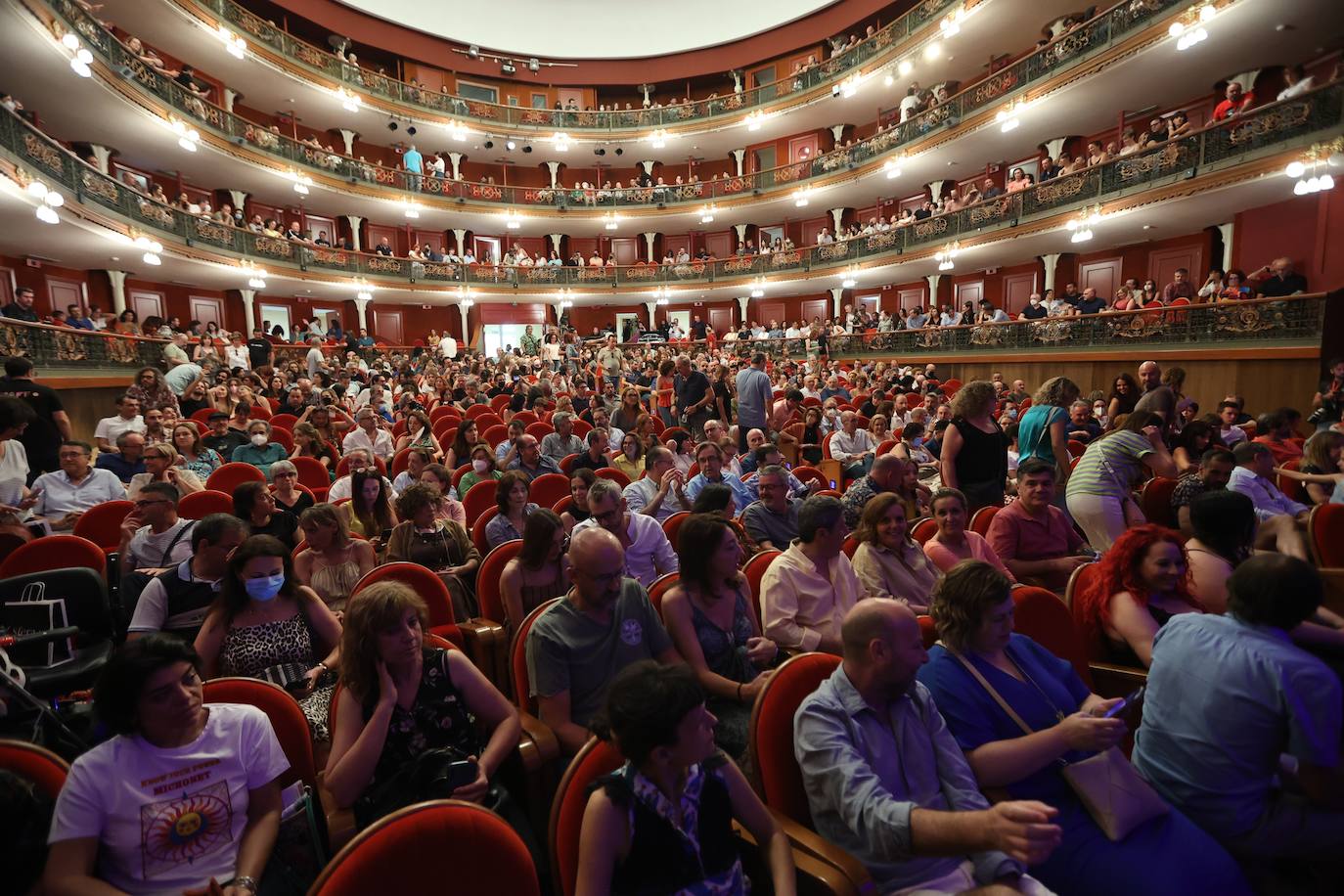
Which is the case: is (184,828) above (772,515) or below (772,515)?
below

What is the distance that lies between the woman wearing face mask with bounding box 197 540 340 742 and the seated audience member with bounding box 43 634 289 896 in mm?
664

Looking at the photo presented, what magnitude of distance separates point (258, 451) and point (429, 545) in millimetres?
3095

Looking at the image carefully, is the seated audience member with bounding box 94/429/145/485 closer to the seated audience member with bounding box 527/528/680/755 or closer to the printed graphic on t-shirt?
the printed graphic on t-shirt

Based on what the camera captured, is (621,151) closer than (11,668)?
No

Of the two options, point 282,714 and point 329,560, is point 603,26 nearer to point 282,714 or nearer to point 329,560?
point 329,560

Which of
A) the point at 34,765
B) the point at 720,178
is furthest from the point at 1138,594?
the point at 720,178

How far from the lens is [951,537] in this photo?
120 inches

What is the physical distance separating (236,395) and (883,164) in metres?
17.5

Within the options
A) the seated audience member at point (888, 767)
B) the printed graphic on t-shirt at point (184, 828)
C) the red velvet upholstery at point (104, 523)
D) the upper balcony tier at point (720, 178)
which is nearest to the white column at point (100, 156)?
the upper balcony tier at point (720, 178)

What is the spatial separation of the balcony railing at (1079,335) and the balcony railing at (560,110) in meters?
9.01

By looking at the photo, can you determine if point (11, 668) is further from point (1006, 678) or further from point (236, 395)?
point (236, 395)

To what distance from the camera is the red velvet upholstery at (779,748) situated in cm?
176

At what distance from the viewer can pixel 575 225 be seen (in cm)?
2592

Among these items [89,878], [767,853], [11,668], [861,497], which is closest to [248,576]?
[11,668]
